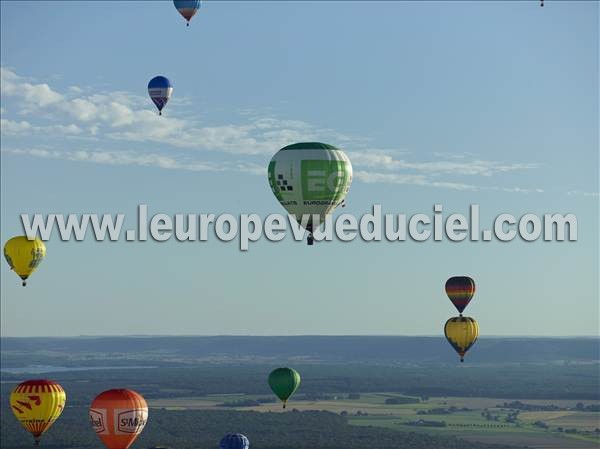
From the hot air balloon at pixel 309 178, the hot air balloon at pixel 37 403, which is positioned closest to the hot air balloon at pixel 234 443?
the hot air balloon at pixel 37 403

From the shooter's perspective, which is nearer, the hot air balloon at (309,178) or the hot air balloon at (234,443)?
the hot air balloon at (309,178)

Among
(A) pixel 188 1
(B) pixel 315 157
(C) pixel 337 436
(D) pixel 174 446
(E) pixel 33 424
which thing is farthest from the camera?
(C) pixel 337 436

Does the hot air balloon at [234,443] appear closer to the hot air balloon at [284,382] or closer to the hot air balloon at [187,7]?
the hot air balloon at [284,382]

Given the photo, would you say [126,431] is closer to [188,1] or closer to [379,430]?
[188,1]

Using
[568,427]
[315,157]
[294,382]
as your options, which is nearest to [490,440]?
[568,427]

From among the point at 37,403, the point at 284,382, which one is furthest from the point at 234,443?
the point at 37,403

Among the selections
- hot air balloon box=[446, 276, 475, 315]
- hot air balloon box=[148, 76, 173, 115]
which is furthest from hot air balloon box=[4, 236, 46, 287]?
hot air balloon box=[446, 276, 475, 315]
